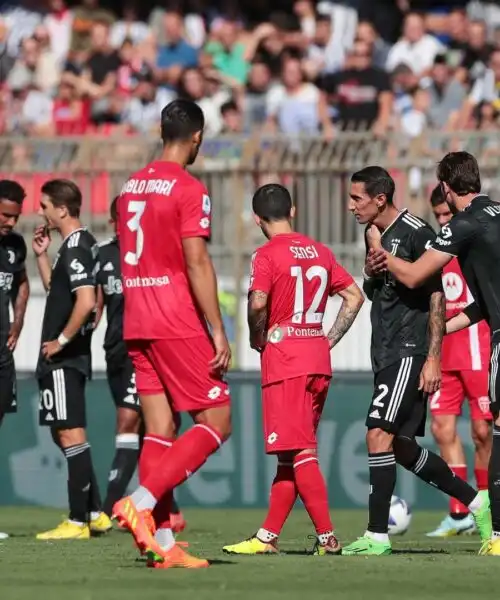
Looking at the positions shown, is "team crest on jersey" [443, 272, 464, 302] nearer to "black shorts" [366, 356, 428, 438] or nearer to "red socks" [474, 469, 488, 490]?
"red socks" [474, 469, 488, 490]

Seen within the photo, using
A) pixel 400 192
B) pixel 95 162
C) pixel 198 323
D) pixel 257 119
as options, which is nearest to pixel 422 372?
pixel 198 323

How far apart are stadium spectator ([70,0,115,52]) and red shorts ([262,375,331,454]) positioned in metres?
14.3

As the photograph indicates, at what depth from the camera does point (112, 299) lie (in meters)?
12.7

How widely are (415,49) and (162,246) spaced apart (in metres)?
12.8

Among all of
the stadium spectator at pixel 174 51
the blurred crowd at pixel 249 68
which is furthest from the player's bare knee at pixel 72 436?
the stadium spectator at pixel 174 51

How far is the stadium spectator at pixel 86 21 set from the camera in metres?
23.0

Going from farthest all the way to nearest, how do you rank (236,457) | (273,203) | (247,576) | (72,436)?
(236,457) → (72,436) → (273,203) → (247,576)

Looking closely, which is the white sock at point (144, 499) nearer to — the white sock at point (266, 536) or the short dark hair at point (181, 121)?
the white sock at point (266, 536)

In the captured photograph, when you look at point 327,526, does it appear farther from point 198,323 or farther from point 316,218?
point 316,218

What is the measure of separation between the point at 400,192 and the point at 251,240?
151 cm

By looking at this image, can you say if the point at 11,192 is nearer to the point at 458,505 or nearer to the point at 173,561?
the point at 458,505

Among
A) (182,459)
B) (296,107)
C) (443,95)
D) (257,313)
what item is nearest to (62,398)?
(257,313)

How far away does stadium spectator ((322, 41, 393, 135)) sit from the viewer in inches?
748

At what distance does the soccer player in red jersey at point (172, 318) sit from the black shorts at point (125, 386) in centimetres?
423
